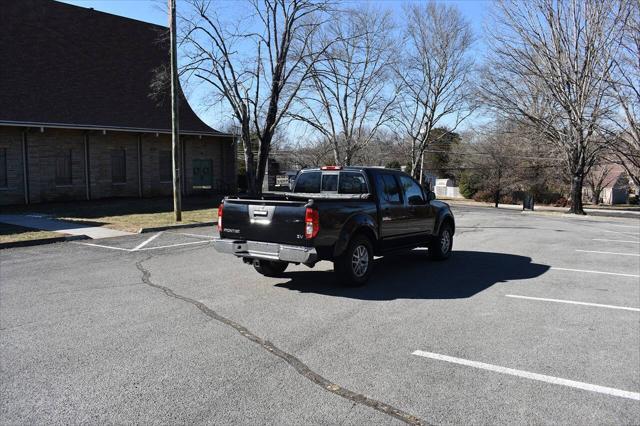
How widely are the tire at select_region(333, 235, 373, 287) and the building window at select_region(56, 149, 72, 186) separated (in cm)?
1947

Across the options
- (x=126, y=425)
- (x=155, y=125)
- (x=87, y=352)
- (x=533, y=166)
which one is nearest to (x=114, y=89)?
(x=155, y=125)

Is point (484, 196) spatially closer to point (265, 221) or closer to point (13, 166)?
point (13, 166)

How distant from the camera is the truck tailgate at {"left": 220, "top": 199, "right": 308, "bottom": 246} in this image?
291 inches

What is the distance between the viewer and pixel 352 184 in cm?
905

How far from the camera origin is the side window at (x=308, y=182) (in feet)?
31.3

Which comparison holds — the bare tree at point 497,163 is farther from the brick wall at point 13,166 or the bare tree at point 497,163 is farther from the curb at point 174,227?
the brick wall at point 13,166

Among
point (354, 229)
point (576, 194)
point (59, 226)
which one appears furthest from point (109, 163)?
point (576, 194)

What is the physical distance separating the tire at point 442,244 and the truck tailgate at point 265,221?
4181 mm

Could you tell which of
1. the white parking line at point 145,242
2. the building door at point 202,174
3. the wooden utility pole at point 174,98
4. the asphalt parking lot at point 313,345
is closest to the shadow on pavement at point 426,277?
the asphalt parking lot at point 313,345

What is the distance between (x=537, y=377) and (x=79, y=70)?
1034 inches

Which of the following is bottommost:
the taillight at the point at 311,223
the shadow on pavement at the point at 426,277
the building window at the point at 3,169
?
the shadow on pavement at the point at 426,277

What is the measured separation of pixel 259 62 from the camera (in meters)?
26.8

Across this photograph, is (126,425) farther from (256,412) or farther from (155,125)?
(155,125)

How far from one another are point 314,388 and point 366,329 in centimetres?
177
